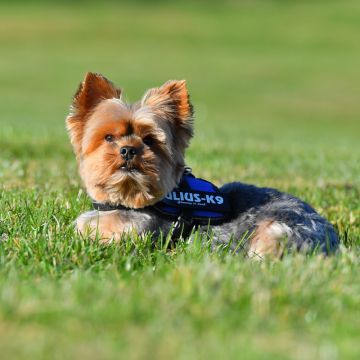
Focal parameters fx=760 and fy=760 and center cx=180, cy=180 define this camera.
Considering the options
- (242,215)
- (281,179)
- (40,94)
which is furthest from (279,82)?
(242,215)

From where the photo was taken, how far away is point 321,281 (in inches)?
200

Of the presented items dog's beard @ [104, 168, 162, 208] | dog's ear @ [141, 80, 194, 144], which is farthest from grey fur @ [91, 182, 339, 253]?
dog's ear @ [141, 80, 194, 144]

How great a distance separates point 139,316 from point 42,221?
9.42ft

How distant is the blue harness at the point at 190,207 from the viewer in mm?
6945

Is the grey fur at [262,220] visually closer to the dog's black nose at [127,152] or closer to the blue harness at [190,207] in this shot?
the blue harness at [190,207]

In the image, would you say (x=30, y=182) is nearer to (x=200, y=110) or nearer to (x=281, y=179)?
(x=281, y=179)

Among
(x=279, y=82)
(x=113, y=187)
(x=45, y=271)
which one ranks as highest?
(x=279, y=82)

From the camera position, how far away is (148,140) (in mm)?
6777

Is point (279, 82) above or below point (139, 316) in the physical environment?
above

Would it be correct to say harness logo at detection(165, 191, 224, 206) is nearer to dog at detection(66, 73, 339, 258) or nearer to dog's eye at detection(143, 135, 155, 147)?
dog at detection(66, 73, 339, 258)

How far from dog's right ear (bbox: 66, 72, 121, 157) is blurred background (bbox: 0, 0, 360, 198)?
3.73m

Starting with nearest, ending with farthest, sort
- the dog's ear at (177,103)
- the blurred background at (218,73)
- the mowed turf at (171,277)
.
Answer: the mowed turf at (171,277)
the dog's ear at (177,103)
the blurred background at (218,73)

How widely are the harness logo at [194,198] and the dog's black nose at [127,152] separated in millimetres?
621

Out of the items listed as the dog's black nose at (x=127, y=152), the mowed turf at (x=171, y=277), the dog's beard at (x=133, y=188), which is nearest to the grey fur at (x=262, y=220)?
the dog's beard at (x=133, y=188)
